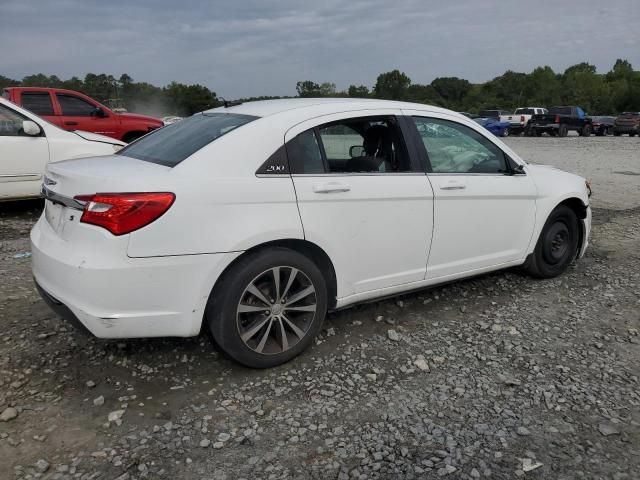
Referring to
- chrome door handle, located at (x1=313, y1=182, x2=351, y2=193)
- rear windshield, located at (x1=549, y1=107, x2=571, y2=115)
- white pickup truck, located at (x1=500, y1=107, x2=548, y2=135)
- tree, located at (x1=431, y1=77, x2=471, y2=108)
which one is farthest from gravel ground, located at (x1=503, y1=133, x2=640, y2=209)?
tree, located at (x1=431, y1=77, x2=471, y2=108)

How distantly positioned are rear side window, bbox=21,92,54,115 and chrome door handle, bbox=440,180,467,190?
881 cm

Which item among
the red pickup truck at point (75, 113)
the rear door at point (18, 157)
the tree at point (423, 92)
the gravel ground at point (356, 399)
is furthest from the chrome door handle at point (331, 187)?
the tree at point (423, 92)

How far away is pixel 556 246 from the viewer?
4809 millimetres

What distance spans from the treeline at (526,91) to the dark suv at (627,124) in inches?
1357

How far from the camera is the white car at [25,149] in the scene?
6871 mm

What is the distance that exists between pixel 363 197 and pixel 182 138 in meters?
1.23

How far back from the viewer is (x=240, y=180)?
116 inches

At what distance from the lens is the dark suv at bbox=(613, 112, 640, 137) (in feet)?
103

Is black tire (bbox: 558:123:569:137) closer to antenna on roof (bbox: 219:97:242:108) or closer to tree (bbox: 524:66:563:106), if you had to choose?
antenna on roof (bbox: 219:97:242:108)

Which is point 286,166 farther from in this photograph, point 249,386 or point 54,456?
point 54,456

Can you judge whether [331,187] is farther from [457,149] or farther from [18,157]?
[18,157]

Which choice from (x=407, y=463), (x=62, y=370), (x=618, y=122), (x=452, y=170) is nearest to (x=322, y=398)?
(x=407, y=463)

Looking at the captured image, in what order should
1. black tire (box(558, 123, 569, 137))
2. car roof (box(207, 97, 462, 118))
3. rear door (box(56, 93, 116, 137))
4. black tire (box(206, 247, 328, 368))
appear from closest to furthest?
black tire (box(206, 247, 328, 368)) < car roof (box(207, 97, 462, 118)) < rear door (box(56, 93, 116, 137)) < black tire (box(558, 123, 569, 137))

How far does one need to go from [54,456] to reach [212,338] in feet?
3.16
